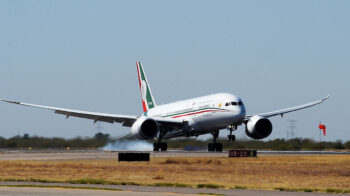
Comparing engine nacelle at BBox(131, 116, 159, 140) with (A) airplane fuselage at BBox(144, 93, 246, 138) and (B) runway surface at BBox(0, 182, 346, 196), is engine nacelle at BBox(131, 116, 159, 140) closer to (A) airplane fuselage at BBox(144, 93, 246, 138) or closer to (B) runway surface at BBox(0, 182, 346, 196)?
(A) airplane fuselage at BBox(144, 93, 246, 138)

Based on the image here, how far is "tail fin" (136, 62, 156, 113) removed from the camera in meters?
75.7

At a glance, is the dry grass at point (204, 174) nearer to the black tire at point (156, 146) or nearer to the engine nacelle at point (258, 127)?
the engine nacelle at point (258, 127)

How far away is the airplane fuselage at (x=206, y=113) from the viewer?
5844cm

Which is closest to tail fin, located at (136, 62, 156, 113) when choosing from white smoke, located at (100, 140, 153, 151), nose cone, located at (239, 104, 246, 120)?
white smoke, located at (100, 140, 153, 151)

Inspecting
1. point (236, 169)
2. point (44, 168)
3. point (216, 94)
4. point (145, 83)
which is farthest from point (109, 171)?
point (145, 83)

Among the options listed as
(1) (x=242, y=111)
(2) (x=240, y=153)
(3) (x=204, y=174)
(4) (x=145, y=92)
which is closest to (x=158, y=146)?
(1) (x=242, y=111)

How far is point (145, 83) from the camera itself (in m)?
78.5

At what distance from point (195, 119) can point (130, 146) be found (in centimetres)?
1102

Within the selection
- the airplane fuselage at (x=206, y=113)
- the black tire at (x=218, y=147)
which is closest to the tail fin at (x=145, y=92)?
the airplane fuselage at (x=206, y=113)

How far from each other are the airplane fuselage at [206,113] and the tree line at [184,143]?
16.9ft

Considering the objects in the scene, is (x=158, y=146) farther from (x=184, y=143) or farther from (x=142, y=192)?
(x=142, y=192)

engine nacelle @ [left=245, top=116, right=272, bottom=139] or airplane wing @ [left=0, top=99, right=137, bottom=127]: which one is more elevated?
airplane wing @ [left=0, top=99, right=137, bottom=127]

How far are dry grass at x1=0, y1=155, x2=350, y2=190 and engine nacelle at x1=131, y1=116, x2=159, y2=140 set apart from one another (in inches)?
640

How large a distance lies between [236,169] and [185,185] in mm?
11982
